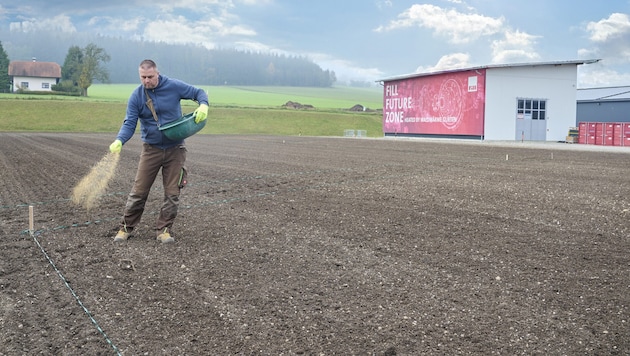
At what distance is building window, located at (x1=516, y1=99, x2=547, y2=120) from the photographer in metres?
36.3

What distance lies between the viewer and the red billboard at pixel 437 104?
36.3m

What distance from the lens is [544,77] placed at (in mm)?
36375

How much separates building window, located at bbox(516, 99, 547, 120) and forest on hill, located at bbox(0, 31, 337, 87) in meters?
96.5

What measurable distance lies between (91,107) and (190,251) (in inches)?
2215

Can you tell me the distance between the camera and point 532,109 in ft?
120

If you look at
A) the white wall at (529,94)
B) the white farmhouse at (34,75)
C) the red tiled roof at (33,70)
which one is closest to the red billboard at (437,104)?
the white wall at (529,94)

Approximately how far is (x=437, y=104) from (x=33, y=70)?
3374 inches

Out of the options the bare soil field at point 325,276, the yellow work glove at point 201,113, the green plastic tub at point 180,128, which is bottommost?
the bare soil field at point 325,276

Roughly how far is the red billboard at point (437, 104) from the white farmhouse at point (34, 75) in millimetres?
73610

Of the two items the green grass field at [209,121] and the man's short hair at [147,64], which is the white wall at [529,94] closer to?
the green grass field at [209,121]

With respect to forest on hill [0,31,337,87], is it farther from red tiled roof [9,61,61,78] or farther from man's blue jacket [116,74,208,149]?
man's blue jacket [116,74,208,149]

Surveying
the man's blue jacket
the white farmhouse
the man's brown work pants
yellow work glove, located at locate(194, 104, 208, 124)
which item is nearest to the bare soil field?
the man's brown work pants

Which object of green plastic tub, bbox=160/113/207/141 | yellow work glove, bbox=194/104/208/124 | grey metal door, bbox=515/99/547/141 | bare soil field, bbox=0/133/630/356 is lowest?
bare soil field, bbox=0/133/630/356

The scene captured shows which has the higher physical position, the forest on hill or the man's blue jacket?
the forest on hill
